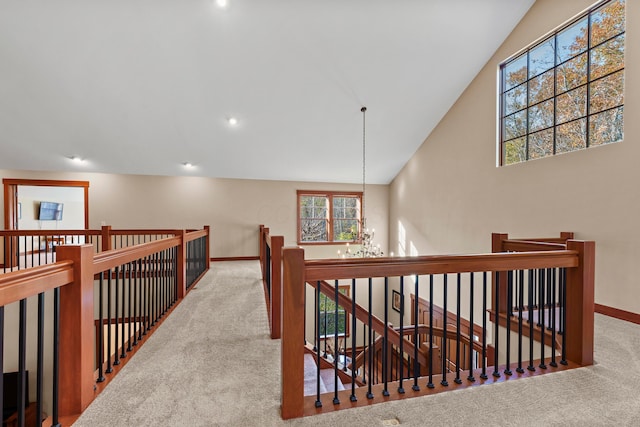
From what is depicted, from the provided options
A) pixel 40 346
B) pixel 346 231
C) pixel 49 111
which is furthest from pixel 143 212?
pixel 40 346

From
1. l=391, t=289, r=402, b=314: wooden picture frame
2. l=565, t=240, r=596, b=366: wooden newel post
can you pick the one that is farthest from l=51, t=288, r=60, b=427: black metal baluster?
l=391, t=289, r=402, b=314: wooden picture frame

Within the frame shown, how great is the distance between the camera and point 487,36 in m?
4.32

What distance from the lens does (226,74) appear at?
14.2 ft

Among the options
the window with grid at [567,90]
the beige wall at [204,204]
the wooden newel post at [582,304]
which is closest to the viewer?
the wooden newel post at [582,304]

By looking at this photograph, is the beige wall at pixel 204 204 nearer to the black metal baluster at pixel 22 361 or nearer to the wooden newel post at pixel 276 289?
the wooden newel post at pixel 276 289

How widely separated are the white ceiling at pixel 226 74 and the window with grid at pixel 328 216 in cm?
170

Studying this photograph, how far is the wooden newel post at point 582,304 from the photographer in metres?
1.86

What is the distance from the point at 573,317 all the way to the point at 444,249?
3.92 meters

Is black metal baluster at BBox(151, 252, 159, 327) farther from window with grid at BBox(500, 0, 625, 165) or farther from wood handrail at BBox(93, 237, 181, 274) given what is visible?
window with grid at BBox(500, 0, 625, 165)

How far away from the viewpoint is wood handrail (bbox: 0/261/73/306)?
3.66 feet

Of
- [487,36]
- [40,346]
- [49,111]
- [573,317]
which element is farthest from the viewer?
[49,111]

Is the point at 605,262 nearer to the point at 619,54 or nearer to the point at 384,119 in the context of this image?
the point at 619,54

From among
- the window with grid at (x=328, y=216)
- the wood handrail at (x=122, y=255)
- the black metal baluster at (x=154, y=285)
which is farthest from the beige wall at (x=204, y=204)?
the wood handrail at (x=122, y=255)

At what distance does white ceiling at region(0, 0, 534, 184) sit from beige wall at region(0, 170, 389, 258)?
0.53 meters
